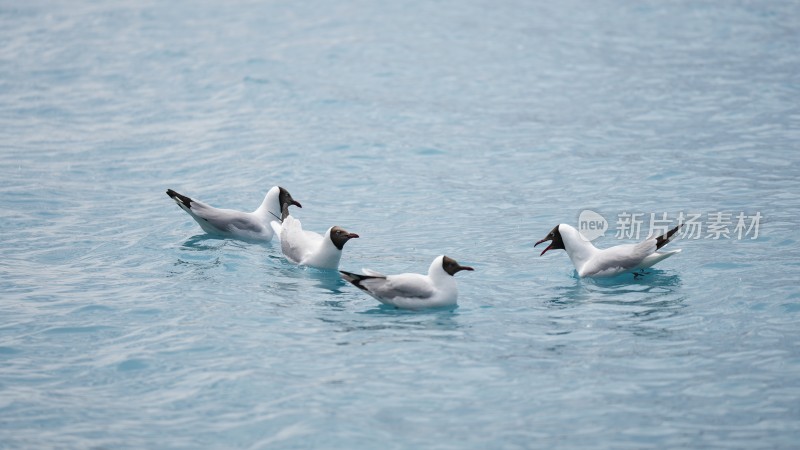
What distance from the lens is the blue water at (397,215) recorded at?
311 inches

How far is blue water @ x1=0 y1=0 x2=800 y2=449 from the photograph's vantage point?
7.89 m

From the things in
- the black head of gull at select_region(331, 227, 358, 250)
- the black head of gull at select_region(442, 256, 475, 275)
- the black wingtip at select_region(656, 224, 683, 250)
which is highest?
the black head of gull at select_region(331, 227, 358, 250)

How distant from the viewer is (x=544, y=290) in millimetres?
10500

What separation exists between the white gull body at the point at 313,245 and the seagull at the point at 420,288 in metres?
1.07

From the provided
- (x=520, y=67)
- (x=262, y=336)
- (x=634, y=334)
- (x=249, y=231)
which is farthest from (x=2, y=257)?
(x=520, y=67)

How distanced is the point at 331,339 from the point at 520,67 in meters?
12.9

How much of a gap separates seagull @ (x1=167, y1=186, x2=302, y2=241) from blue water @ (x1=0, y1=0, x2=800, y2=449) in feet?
0.83

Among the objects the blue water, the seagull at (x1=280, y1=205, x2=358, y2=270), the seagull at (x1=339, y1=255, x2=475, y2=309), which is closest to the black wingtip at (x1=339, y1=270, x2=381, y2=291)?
the seagull at (x1=339, y1=255, x2=475, y2=309)

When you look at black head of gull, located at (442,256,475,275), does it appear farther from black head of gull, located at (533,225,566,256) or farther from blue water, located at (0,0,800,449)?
black head of gull, located at (533,225,566,256)

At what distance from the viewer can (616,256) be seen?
10.6 m

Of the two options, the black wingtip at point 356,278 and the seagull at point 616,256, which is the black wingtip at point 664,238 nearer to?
the seagull at point 616,256

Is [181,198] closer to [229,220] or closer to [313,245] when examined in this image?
[229,220]

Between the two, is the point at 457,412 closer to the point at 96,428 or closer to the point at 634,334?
the point at 634,334

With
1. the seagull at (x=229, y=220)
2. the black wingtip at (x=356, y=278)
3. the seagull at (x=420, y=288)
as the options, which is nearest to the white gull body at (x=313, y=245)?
the seagull at (x=229, y=220)
